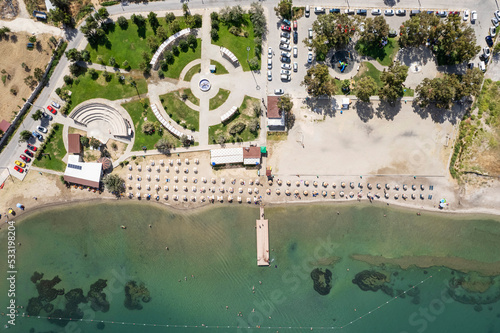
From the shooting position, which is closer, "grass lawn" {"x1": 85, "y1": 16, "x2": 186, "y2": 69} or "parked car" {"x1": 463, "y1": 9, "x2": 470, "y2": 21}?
"parked car" {"x1": 463, "y1": 9, "x2": 470, "y2": 21}

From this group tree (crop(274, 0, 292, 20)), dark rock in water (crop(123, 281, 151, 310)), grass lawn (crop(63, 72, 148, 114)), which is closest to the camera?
tree (crop(274, 0, 292, 20))

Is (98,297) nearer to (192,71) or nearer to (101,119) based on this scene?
(101,119)

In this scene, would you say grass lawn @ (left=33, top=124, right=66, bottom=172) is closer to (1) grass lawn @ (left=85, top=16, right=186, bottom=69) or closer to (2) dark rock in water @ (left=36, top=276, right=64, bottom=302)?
(1) grass lawn @ (left=85, top=16, right=186, bottom=69)

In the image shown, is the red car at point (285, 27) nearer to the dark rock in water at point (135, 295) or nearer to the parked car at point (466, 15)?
the parked car at point (466, 15)

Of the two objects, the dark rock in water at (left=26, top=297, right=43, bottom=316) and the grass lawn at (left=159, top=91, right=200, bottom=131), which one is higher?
the grass lawn at (left=159, top=91, right=200, bottom=131)

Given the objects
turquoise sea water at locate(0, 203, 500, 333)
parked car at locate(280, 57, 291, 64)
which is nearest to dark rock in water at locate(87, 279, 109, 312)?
turquoise sea water at locate(0, 203, 500, 333)

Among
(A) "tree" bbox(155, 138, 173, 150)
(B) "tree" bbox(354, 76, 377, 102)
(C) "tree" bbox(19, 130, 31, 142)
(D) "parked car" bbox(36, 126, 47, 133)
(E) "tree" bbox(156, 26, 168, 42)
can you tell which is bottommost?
(A) "tree" bbox(155, 138, 173, 150)

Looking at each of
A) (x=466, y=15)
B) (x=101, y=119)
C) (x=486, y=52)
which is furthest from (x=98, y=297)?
(x=466, y=15)

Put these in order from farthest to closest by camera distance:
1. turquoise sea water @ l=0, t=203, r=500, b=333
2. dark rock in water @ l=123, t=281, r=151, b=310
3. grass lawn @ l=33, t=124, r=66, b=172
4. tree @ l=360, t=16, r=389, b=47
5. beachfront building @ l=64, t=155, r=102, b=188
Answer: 1. dark rock in water @ l=123, t=281, r=151, b=310
2. turquoise sea water @ l=0, t=203, r=500, b=333
3. grass lawn @ l=33, t=124, r=66, b=172
4. beachfront building @ l=64, t=155, r=102, b=188
5. tree @ l=360, t=16, r=389, b=47

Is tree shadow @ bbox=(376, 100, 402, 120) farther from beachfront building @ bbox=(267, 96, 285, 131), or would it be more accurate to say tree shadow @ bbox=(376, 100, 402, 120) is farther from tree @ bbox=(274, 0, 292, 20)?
tree @ bbox=(274, 0, 292, 20)
